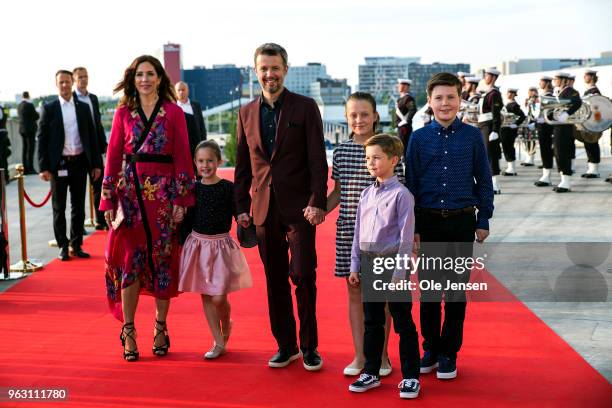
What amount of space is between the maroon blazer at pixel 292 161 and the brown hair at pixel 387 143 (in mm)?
413

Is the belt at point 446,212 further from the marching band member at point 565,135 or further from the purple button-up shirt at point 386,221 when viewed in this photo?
the marching band member at point 565,135

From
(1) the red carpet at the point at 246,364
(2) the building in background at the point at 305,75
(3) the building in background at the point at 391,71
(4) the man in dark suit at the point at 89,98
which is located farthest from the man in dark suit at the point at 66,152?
(2) the building in background at the point at 305,75

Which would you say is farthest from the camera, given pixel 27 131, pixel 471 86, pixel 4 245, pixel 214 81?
pixel 214 81

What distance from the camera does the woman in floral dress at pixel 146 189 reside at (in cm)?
501

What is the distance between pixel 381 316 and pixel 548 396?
36.1 inches

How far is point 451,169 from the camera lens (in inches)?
177

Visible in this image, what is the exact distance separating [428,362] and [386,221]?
94 centimetres

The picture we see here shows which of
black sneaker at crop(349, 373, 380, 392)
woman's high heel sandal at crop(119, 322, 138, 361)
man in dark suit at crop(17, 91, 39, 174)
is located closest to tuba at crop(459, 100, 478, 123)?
woman's high heel sandal at crop(119, 322, 138, 361)

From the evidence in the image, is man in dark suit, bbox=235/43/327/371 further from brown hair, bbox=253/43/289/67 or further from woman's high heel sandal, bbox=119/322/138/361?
woman's high heel sandal, bbox=119/322/138/361

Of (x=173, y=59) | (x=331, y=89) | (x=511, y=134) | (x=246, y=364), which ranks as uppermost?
(x=331, y=89)

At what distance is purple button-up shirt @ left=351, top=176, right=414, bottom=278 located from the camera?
4.26 meters

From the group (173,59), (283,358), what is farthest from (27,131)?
(173,59)

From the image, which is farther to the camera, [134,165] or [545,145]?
[545,145]

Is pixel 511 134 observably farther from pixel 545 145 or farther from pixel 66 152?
pixel 66 152
